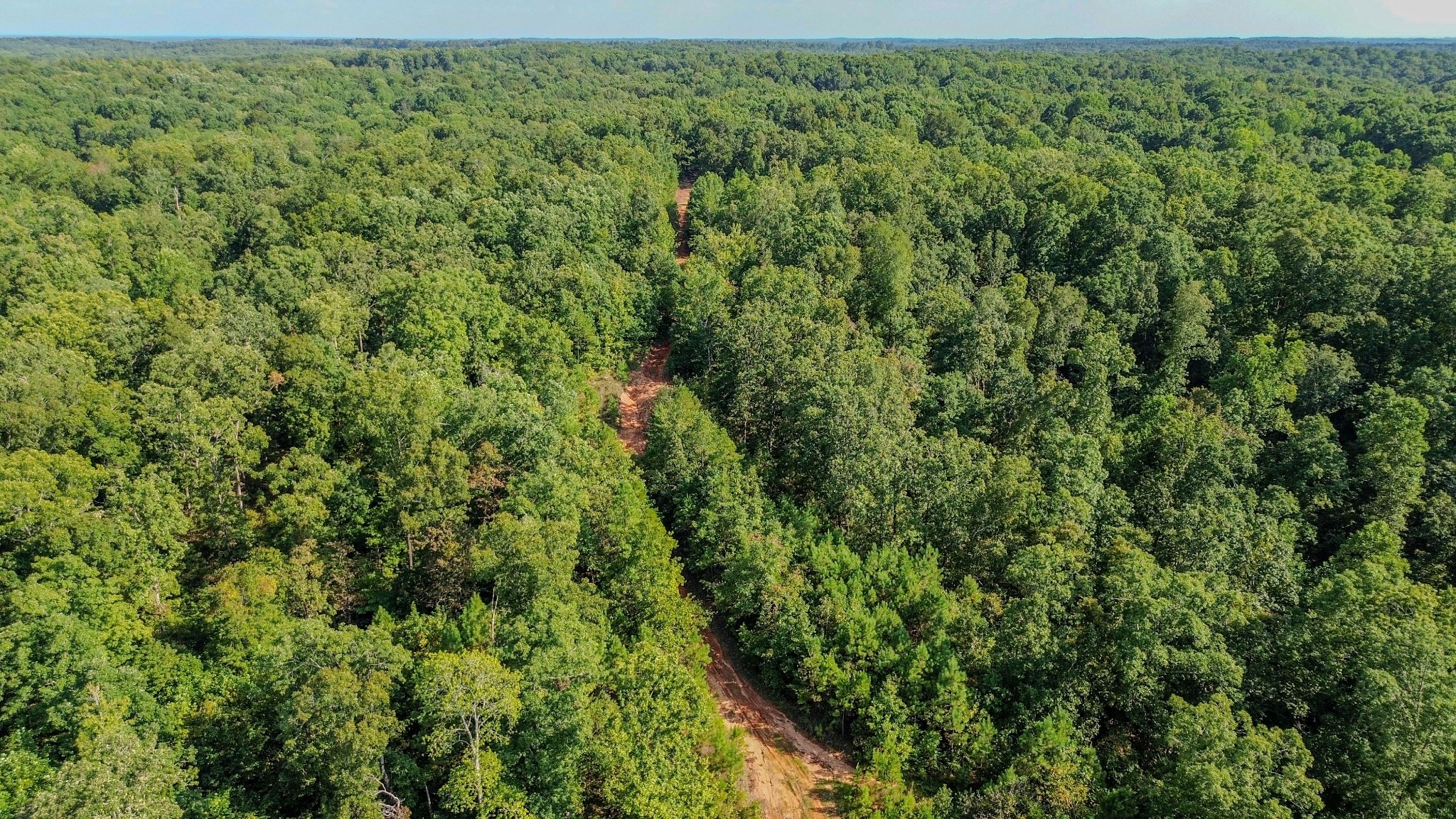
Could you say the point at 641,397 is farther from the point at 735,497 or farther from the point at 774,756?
the point at 774,756

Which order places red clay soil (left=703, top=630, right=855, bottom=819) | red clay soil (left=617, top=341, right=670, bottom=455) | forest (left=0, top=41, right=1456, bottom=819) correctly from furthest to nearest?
red clay soil (left=617, top=341, right=670, bottom=455), red clay soil (left=703, top=630, right=855, bottom=819), forest (left=0, top=41, right=1456, bottom=819)

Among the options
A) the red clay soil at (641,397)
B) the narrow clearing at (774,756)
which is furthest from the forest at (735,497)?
the red clay soil at (641,397)

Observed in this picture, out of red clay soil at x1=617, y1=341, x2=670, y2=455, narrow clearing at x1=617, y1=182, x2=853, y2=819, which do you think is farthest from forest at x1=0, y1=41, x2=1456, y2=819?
red clay soil at x1=617, y1=341, x2=670, y2=455

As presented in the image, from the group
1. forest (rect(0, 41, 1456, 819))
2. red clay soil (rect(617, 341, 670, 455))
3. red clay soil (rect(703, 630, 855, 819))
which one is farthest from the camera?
red clay soil (rect(617, 341, 670, 455))

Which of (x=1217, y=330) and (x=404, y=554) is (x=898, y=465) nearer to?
(x=404, y=554)

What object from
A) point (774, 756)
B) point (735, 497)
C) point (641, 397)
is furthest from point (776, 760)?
point (641, 397)

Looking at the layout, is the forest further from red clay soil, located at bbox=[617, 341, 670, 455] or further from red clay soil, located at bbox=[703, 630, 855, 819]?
red clay soil, located at bbox=[617, 341, 670, 455]
